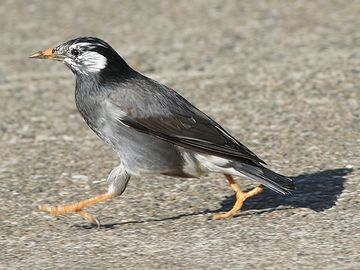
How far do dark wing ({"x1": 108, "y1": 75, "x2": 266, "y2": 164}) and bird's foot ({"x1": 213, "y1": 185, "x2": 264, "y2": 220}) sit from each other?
1.14 feet

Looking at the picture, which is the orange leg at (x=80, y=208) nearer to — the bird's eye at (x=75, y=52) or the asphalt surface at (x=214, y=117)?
the asphalt surface at (x=214, y=117)

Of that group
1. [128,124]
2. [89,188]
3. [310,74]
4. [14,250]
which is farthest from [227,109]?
[14,250]

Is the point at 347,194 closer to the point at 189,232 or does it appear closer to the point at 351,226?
the point at 351,226

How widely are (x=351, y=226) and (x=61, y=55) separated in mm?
2528

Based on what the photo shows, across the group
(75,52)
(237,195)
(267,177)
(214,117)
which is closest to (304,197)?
(237,195)

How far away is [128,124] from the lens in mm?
7230

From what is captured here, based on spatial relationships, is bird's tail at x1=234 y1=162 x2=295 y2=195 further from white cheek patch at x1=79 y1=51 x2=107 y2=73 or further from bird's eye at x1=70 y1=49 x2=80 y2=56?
bird's eye at x1=70 y1=49 x2=80 y2=56

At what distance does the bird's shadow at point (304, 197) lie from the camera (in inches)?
296

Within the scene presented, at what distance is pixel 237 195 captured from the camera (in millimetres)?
7512

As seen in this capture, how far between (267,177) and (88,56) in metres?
1.63

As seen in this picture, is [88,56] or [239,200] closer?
[239,200]

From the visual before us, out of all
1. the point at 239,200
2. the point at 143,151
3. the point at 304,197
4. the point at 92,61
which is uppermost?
the point at 92,61

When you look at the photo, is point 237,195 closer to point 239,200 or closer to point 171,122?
point 239,200

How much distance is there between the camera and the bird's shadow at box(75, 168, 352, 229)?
7.51 meters
